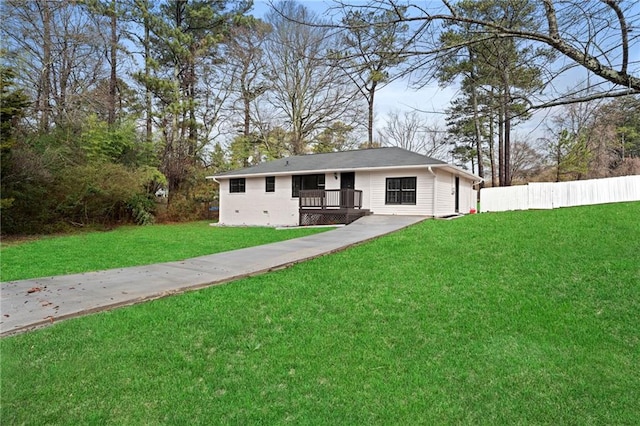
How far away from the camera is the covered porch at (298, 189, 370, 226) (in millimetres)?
14709

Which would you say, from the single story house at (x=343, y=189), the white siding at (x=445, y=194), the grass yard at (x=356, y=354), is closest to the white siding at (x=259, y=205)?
the single story house at (x=343, y=189)

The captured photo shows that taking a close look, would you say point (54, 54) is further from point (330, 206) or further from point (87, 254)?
point (330, 206)

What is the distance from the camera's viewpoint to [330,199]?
600 inches

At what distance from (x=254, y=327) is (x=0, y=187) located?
11.2m

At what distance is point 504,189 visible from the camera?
1540 cm

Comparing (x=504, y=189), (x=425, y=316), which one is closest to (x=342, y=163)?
(x=504, y=189)

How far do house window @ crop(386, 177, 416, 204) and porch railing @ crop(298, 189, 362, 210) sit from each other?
1.27 metres

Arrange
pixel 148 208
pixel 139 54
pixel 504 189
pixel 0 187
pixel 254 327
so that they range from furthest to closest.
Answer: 1. pixel 139 54
2. pixel 148 208
3. pixel 504 189
4. pixel 0 187
5. pixel 254 327

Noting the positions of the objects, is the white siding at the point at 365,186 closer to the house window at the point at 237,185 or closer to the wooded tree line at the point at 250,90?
the wooded tree line at the point at 250,90

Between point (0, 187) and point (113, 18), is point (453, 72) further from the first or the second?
point (113, 18)

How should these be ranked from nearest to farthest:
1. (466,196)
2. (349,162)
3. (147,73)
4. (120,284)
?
(120,284) → (349,162) → (466,196) → (147,73)

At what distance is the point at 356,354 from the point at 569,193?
14704mm

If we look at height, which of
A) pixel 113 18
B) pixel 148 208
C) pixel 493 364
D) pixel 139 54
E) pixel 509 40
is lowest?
pixel 493 364

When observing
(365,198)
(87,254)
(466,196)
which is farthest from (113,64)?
(466,196)
